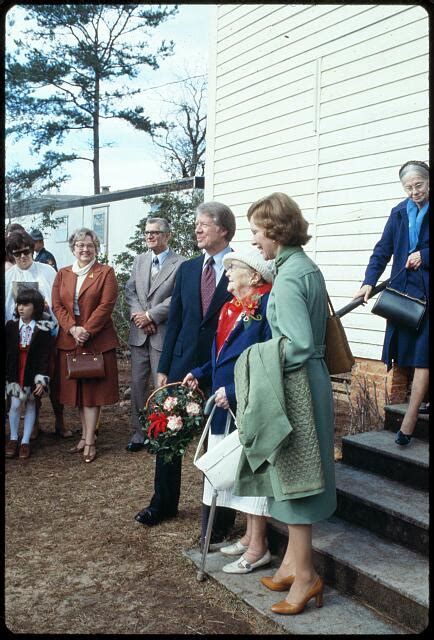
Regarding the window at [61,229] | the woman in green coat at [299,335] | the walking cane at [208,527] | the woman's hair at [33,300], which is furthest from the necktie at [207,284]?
the window at [61,229]

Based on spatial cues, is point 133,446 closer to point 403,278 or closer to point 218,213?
point 218,213

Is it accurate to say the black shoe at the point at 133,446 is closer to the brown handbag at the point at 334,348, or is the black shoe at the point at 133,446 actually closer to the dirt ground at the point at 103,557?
the dirt ground at the point at 103,557

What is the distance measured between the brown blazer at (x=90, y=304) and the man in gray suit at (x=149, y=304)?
0.85ft

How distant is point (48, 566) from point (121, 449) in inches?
92.9

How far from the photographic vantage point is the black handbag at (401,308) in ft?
13.0

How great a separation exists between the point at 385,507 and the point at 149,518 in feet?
5.11

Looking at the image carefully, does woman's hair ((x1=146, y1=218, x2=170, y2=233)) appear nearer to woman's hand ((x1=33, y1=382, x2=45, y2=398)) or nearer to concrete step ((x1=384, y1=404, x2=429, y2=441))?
woman's hand ((x1=33, y1=382, x2=45, y2=398))

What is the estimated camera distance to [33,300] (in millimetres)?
5875

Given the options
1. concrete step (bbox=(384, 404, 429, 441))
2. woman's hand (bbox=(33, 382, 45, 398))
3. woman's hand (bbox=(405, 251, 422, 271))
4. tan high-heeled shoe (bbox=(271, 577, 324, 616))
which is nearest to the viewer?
tan high-heeled shoe (bbox=(271, 577, 324, 616))

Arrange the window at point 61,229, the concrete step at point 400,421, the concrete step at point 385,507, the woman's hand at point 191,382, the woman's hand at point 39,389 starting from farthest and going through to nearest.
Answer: the window at point 61,229, the woman's hand at point 39,389, the concrete step at point 400,421, the woman's hand at point 191,382, the concrete step at point 385,507

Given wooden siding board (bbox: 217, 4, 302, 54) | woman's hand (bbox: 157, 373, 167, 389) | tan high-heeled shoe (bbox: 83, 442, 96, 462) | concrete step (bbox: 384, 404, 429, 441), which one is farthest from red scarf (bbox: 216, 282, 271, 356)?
wooden siding board (bbox: 217, 4, 302, 54)

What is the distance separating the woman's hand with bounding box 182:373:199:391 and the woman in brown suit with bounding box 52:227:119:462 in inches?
85.4

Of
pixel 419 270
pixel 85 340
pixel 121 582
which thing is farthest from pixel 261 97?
pixel 121 582

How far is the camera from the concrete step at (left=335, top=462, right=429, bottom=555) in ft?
10.9
